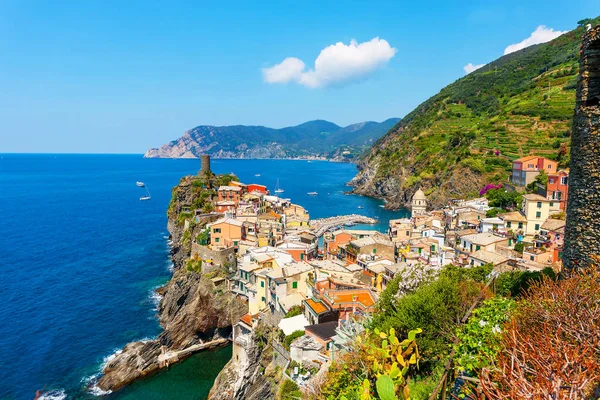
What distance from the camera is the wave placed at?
25347 millimetres

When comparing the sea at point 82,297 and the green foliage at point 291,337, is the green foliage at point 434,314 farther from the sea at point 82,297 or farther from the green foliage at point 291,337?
the sea at point 82,297

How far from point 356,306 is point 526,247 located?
15542mm

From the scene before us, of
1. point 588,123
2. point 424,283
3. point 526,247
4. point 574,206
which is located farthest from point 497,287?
point 526,247

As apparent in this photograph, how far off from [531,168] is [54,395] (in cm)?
5788

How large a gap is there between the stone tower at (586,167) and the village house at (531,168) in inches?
1999

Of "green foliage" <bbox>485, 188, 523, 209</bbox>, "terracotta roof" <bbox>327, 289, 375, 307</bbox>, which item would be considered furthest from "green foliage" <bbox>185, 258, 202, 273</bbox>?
"green foliage" <bbox>485, 188, 523, 209</bbox>

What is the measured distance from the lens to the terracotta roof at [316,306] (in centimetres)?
2197

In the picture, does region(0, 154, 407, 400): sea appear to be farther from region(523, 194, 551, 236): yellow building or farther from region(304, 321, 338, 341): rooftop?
region(523, 194, 551, 236): yellow building

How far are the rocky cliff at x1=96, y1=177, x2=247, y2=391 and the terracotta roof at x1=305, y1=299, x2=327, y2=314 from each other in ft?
33.6

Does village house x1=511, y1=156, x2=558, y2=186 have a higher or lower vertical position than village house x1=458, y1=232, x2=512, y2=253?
higher

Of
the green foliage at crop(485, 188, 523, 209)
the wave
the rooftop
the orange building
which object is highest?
the orange building

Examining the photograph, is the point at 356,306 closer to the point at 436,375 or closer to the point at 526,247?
the point at 436,375

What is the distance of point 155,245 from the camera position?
6062cm

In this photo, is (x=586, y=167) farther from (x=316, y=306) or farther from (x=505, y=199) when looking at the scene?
(x=505, y=199)
